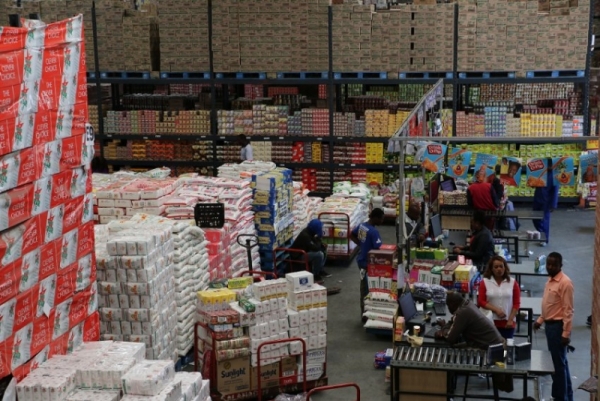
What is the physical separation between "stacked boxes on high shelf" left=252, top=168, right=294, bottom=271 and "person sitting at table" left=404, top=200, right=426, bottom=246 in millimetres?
2283

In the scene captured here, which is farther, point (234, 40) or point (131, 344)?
point (234, 40)

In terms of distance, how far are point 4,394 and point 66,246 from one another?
1.77m

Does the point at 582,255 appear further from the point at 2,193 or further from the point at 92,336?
the point at 2,193

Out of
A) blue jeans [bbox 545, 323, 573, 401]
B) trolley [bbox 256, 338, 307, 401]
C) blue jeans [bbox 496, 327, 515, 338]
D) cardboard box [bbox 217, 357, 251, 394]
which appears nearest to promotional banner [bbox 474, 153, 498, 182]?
blue jeans [bbox 496, 327, 515, 338]

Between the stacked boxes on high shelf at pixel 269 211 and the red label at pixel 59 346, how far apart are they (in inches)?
240

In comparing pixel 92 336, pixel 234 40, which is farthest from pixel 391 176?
pixel 92 336

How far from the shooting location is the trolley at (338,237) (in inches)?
686

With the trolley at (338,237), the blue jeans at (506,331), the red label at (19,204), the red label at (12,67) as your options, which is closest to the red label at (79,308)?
the red label at (19,204)

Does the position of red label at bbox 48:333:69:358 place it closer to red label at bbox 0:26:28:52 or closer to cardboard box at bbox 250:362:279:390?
cardboard box at bbox 250:362:279:390

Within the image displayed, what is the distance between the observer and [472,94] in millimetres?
21812

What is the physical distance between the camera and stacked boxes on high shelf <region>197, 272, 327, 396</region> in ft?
37.6

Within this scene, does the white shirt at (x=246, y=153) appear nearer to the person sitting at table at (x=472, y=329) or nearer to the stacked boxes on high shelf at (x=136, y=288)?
the stacked boxes on high shelf at (x=136, y=288)

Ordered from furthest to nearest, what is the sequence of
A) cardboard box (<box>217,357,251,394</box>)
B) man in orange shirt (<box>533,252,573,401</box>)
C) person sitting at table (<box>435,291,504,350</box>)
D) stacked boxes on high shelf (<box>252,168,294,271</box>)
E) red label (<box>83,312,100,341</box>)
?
stacked boxes on high shelf (<box>252,168,294,271</box>)
cardboard box (<box>217,357,251,394</box>)
man in orange shirt (<box>533,252,573,401</box>)
person sitting at table (<box>435,291,504,350</box>)
red label (<box>83,312,100,341</box>)

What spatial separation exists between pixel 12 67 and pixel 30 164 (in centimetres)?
99
